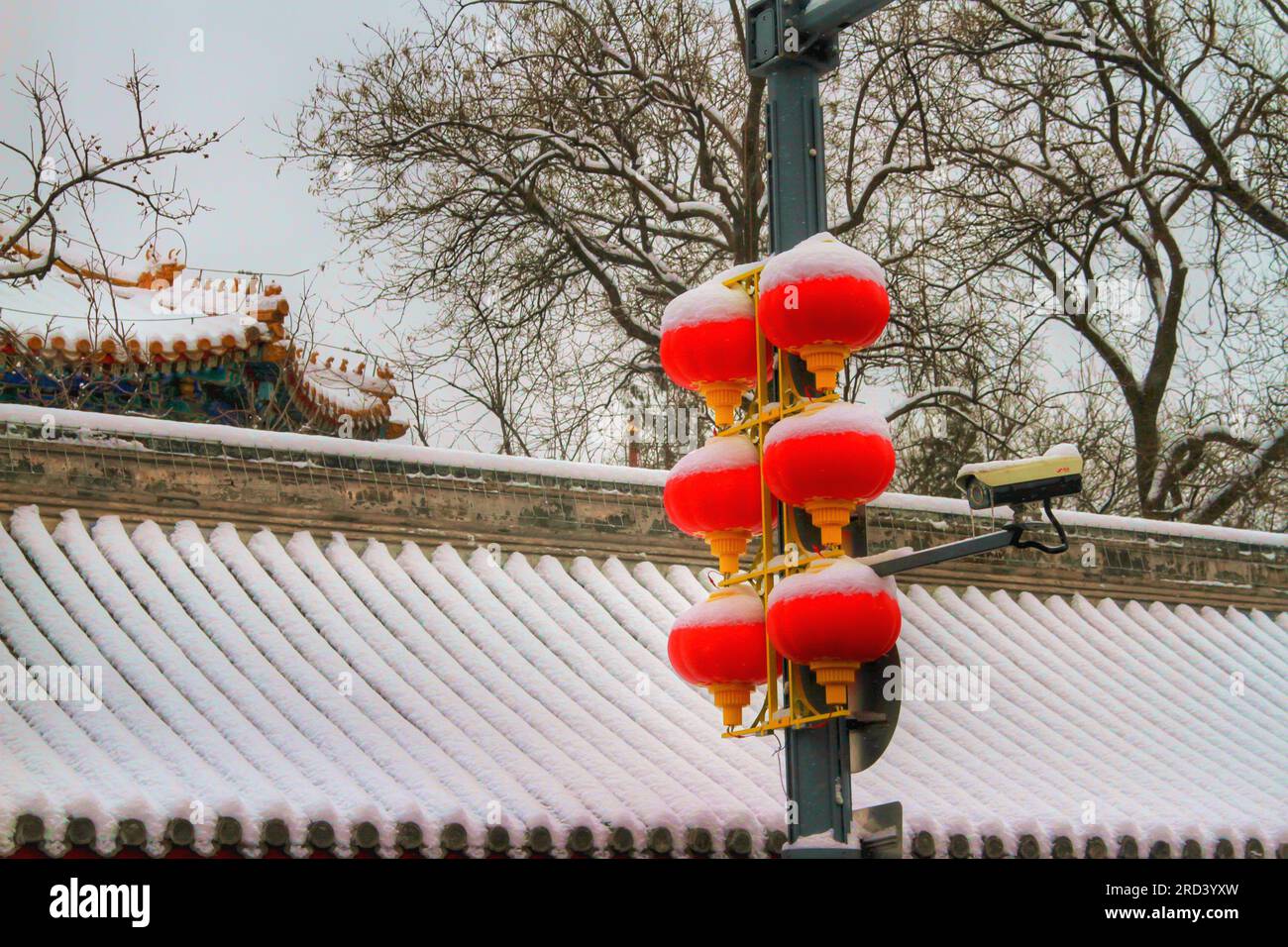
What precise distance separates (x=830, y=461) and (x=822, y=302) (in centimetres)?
48

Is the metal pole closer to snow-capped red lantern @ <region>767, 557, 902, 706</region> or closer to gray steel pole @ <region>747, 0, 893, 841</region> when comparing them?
gray steel pole @ <region>747, 0, 893, 841</region>

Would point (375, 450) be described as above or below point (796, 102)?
below

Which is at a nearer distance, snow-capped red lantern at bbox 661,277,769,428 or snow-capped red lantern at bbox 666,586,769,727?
snow-capped red lantern at bbox 666,586,769,727

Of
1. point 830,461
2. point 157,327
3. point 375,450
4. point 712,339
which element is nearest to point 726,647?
point 830,461

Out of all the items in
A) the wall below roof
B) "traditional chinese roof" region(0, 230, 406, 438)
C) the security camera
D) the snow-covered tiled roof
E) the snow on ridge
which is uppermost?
"traditional chinese roof" region(0, 230, 406, 438)

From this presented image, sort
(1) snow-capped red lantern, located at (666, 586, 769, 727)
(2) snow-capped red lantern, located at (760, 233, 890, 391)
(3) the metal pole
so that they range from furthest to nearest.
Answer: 1. (3) the metal pole
2. (1) snow-capped red lantern, located at (666, 586, 769, 727)
3. (2) snow-capped red lantern, located at (760, 233, 890, 391)

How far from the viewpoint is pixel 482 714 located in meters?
6.54

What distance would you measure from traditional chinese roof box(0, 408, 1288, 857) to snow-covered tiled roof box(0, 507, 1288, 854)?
12 millimetres

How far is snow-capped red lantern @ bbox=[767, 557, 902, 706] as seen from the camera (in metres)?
4.75

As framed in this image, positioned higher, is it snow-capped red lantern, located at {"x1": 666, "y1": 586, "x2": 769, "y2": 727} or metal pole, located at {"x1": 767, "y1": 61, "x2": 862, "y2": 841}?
metal pole, located at {"x1": 767, "y1": 61, "x2": 862, "y2": 841}

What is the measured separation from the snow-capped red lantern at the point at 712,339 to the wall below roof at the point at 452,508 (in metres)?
2.42

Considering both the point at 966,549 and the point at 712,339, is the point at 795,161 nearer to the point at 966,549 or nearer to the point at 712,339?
the point at 712,339

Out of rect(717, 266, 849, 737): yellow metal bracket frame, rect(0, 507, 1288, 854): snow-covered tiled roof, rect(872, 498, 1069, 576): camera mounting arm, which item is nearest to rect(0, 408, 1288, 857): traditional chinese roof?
rect(0, 507, 1288, 854): snow-covered tiled roof
